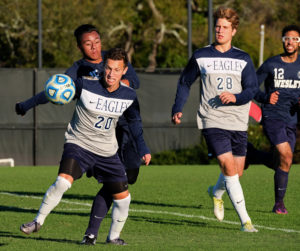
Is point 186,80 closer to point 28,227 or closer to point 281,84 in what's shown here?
point 281,84

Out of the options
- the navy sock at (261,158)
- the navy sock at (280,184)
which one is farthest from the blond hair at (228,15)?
the navy sock at (261,158)

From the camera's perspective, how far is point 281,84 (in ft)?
35.2

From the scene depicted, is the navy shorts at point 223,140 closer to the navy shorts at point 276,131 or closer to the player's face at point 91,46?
the player's face at point 91,46

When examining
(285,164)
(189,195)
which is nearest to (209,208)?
(285,164)

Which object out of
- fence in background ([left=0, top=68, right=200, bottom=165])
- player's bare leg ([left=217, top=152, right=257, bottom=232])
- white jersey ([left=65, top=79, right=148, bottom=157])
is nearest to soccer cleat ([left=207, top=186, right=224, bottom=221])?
player's bare leg ([left=217, top=152, right=257, bottom=232])

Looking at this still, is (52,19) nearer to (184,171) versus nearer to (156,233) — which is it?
(184,171)

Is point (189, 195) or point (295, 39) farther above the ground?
point (295, 39)

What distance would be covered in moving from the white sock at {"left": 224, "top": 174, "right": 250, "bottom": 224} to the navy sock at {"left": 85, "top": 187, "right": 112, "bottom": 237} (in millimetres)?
1401

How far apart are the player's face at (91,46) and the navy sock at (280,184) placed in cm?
319

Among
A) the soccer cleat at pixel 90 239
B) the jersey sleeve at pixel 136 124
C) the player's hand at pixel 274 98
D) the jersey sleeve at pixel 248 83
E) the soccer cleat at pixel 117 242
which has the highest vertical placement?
the jersey sleeve at pixel 248 83

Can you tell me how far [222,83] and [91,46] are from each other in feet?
4.55

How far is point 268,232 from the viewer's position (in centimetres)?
877

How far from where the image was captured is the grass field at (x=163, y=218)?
7930 millimetres

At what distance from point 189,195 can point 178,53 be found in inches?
1307
